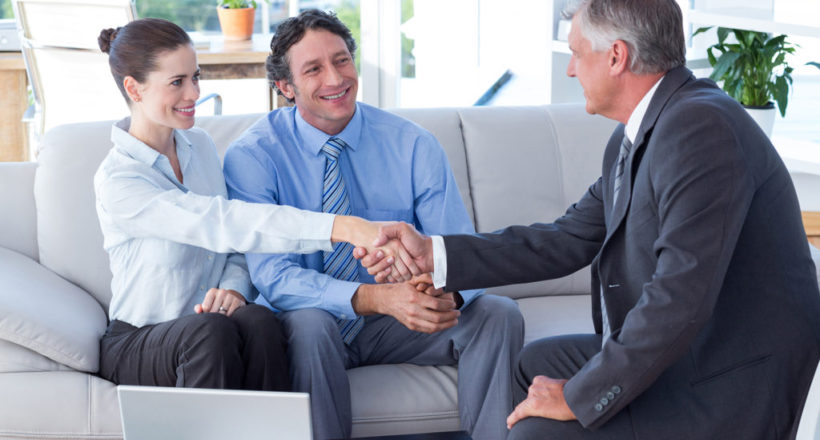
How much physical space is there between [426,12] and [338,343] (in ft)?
9.07

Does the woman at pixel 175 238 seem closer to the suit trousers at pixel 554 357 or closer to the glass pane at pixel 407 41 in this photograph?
the suit trousers at pixel 554 357

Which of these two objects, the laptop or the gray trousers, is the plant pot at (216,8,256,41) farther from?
the laptop

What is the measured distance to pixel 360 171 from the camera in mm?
A: 2201

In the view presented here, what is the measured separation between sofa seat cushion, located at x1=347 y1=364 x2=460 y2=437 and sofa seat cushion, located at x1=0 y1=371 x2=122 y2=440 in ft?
1.62

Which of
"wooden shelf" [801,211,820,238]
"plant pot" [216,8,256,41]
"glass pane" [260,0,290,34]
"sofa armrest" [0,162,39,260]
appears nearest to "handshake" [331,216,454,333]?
"sofa armrest" [0,162,39,260]

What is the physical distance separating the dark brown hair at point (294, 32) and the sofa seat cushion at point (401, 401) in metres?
0.73

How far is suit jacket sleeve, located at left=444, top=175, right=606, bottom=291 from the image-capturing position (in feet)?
6.25

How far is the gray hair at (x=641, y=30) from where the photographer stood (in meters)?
1.54

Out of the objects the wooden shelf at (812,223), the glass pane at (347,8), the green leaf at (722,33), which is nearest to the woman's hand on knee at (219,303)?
the green leaf at (722,33)

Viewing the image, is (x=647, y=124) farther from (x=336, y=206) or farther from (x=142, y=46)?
(x=142, y=46)

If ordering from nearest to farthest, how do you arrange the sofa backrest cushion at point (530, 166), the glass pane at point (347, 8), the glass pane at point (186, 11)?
1. the sofa backrest cushion at point (530, 166)
2. the glass pane at point (347, 8)
3. the glass pane at point (186, 11)

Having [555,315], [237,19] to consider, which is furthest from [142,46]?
[237,19]

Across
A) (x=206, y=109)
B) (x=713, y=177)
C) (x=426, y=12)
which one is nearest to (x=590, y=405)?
(x=713, y=177)

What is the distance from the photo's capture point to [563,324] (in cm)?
220
